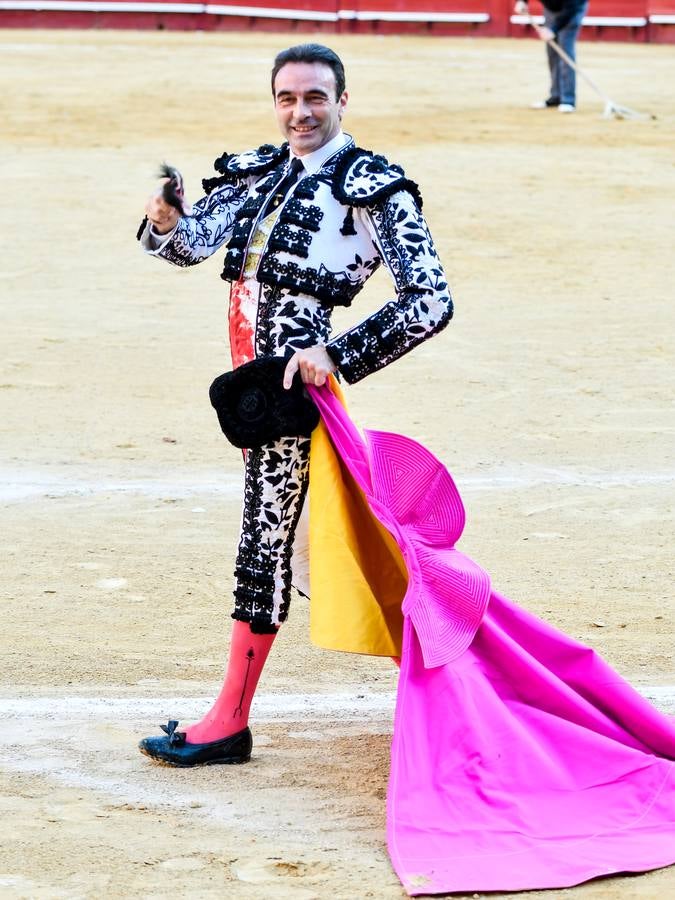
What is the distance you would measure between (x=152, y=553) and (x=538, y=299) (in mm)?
4022

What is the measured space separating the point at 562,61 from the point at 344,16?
24.4 ft

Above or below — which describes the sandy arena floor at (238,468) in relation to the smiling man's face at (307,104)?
below

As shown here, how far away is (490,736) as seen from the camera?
3.01 m

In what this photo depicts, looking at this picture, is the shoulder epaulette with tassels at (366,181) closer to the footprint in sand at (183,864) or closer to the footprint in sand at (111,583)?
the footprint in sand at (183,864)

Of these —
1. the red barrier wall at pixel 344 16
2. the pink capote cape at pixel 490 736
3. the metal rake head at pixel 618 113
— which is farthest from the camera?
the red barrier wall at pixel 344 16

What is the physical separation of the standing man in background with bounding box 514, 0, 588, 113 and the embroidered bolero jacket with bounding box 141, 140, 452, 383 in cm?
1019

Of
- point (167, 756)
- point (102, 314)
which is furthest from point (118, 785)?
point (102, 314)

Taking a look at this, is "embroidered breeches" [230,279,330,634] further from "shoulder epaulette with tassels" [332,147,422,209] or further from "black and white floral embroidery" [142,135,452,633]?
"shoulder epaulette with tassels" [332,147,422,209]

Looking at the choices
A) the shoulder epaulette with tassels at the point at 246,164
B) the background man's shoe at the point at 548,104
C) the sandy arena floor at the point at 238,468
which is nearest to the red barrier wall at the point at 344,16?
the background man's shoe at the point at 548,104

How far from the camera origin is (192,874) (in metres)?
2.74

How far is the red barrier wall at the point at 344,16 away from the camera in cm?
2014

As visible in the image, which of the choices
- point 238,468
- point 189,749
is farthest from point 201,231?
point 238,468

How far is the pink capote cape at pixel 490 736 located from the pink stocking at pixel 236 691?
1.18 feet

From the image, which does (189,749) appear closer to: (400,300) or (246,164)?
(400,300)
